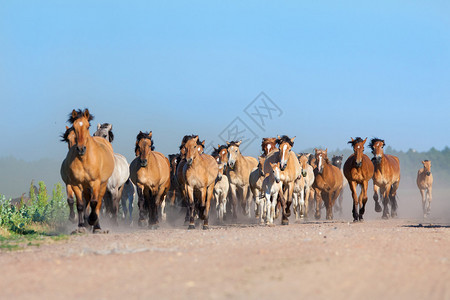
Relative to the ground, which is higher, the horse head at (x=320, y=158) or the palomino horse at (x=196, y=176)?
the horse head at (x=320, y=158)

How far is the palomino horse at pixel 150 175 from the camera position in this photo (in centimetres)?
1973

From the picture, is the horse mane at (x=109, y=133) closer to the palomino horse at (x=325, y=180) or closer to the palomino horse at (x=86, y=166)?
the palomino horse at (x=86, y=166)

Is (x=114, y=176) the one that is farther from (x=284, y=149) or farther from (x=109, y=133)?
(x=284, y=149)

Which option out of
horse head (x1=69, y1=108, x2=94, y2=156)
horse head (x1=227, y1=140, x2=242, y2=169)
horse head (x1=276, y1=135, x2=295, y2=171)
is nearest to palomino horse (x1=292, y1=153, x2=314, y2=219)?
horse head (x1=227, y1=140, x2=242, y2=169)

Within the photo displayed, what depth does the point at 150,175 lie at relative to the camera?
792 inches

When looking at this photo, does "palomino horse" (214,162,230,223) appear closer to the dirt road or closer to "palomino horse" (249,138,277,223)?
"palomino horse" (249,138,277,223)

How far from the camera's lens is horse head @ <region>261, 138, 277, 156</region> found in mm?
24328

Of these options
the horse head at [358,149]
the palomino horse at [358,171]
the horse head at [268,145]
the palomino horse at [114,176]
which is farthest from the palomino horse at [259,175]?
the palomino horse at [114,176]

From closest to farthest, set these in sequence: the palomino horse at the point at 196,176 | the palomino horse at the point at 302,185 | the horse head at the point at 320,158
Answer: the palomino horse at the point at 196,176 < the palomino horse at the point at 302,185 < the horse head at the point at 320,158

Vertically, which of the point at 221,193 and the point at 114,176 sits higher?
the point at 114,176

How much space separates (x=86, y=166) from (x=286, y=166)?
7.00 meters

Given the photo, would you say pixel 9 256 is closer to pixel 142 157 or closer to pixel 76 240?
pixel 76 240

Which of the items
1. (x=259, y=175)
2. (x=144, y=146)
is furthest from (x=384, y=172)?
(x=144, y=146)

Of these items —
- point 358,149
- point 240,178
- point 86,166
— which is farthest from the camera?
point 240,178
